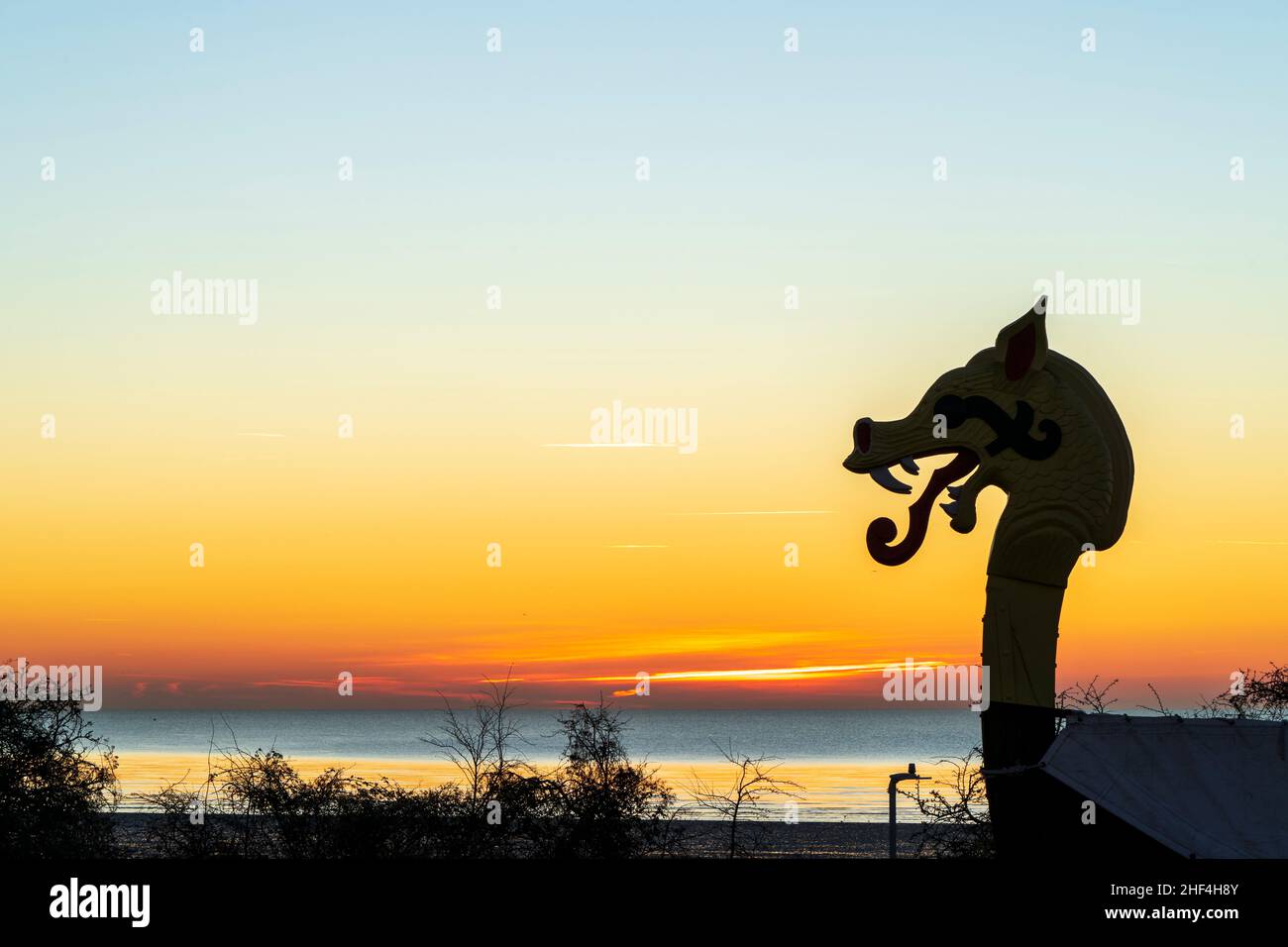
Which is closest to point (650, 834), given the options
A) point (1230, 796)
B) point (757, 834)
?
point (1230, 796)

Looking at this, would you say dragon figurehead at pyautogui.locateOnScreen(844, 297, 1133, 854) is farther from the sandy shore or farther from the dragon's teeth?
the sandy shore

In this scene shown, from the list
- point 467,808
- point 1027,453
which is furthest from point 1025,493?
point 467,808

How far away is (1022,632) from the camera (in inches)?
411

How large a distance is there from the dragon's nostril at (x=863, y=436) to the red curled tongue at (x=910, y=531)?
0.58 metres

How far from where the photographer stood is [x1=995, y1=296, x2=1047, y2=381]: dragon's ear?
408 inches

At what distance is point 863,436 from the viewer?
1084 cm

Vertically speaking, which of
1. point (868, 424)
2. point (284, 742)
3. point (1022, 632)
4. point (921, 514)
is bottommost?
point (284, 742)

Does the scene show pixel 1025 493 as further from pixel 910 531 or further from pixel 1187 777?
pixel 1187 777

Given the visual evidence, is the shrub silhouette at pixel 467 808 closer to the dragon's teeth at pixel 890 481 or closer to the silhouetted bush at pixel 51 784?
the silhouetted bush at pixel 51 784

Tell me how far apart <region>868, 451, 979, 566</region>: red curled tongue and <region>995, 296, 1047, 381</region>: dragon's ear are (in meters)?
0.73

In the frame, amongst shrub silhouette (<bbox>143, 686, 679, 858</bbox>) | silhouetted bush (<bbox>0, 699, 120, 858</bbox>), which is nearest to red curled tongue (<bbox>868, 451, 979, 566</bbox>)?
shrub silhouette (<bbox>143, 686, 679, 858</bbox>)
